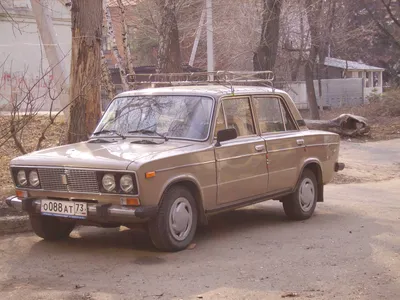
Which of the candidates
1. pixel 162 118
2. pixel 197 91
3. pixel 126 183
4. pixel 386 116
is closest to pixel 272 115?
pixel 197 91

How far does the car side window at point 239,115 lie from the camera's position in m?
7.84

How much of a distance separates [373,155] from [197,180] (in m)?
11.7

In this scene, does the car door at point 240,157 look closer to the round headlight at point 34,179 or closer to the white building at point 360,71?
the round headlight at point 34,179

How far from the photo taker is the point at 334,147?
9.53 m

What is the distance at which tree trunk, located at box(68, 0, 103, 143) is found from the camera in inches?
384

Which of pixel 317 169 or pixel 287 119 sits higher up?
pixel 287 119

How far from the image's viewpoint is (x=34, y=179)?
6.91m

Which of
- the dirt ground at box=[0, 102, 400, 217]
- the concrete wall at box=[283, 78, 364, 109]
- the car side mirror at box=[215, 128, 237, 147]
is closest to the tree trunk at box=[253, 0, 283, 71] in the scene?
the dirt ground at box=[0, 102, 400, 217]

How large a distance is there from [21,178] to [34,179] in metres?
0.20

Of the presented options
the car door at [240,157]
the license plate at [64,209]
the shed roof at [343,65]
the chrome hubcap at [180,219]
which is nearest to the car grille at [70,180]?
the license plate at [64,209]

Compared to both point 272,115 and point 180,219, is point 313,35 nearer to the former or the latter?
point 272,115

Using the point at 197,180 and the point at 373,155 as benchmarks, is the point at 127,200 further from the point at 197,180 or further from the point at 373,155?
the point at 373,155

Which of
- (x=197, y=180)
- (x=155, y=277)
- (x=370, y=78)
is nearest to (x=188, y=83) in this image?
(x=197, y=180)

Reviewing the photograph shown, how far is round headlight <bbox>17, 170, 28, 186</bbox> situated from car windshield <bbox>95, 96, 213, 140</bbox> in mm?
1158
